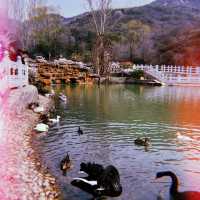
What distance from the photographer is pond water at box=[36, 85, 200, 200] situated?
810 cm

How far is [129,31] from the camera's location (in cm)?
6631

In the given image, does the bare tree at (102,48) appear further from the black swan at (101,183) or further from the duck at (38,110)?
the black swan at (101,183)

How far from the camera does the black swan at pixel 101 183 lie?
702 centimetres

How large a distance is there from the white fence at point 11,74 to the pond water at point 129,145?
2244 mm

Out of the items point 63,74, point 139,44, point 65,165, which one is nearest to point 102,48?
point 63,74

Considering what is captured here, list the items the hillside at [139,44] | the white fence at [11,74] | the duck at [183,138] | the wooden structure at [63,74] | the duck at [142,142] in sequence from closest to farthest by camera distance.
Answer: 1. the duck at [142,142]
2. the duck at [183,138]
3. the white fence at [11,74]
4. the wooden structure at [63,74]
5. the hillside at [139,44]

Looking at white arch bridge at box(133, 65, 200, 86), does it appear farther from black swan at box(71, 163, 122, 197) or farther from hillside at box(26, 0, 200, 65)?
black swan at box(71, 163, 122, 197)

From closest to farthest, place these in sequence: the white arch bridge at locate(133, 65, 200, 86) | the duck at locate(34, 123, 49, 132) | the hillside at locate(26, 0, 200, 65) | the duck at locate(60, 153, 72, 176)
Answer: the duck at locate(60, 153, 72, 176), the duck at locate(34, 123, 49, 132), the white arch bridge at locate(133, 65, 200, 86), the hillside at locate(26, 0, 200, 65)

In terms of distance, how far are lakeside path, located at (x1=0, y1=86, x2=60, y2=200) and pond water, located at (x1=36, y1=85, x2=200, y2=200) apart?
1.20 feet

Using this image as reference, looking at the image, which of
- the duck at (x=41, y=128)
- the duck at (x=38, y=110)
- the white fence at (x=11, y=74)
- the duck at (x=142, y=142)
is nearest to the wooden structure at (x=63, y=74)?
the white fence at (x=11, y=74)

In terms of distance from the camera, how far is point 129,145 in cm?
1124

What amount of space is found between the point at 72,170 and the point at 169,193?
7.57 feet

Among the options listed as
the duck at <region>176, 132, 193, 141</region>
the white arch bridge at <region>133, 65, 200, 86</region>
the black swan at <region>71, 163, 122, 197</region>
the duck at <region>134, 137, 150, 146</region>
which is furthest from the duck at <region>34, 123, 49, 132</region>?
the white arch bridge at <region>133, 65, 200, 86</region>

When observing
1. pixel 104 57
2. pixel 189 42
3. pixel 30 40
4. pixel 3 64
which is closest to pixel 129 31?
pixel 189 42
